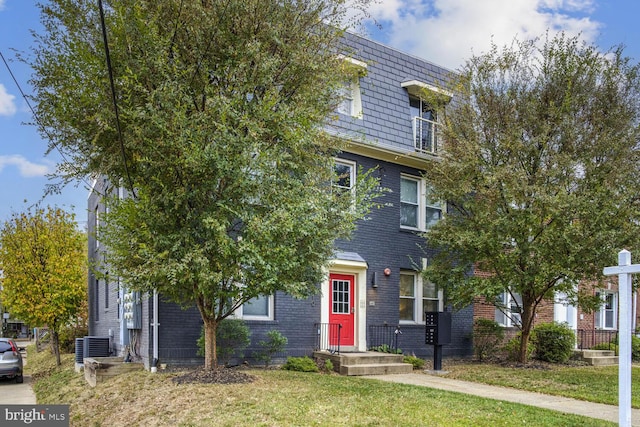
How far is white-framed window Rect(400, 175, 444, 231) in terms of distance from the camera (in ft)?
55.9

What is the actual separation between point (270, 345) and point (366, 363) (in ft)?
7.37

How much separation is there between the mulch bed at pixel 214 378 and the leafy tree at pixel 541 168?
6.30 meters

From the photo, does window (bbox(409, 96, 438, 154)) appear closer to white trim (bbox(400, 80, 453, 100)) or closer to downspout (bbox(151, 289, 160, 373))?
white trim (bbox(400, 80, 453, 100))

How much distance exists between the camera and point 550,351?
17391mm

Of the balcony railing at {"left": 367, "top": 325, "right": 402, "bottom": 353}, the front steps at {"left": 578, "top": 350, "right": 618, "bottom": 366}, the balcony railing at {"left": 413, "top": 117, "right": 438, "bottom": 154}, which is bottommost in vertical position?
the front steps at {"left": 578, "top": 350, "right": 618, "bottom": 366}

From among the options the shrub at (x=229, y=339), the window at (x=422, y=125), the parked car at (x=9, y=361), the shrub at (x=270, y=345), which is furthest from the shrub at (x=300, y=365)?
the parked car at (x=9, y=361)

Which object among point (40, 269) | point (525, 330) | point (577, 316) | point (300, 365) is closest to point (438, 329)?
point (525, 330)

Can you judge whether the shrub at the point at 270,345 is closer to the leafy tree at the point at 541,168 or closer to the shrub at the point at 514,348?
the leafy tree at the point at 541,168

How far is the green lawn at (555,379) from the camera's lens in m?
A: 10.9

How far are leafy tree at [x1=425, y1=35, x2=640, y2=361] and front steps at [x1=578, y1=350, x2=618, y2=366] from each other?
13.9 ft

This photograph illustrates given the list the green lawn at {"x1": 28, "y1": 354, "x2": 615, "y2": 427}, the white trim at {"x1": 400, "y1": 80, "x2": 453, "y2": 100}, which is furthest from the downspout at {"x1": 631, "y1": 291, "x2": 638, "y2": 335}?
the green lawn at {"x1": 28, "y1": 354, "x2": 615, "y2": 427}

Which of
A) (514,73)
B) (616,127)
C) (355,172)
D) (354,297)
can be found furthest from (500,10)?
(354,297)

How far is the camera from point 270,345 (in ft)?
45.3

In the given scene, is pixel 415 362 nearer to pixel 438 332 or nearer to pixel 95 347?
pixel 438 332
